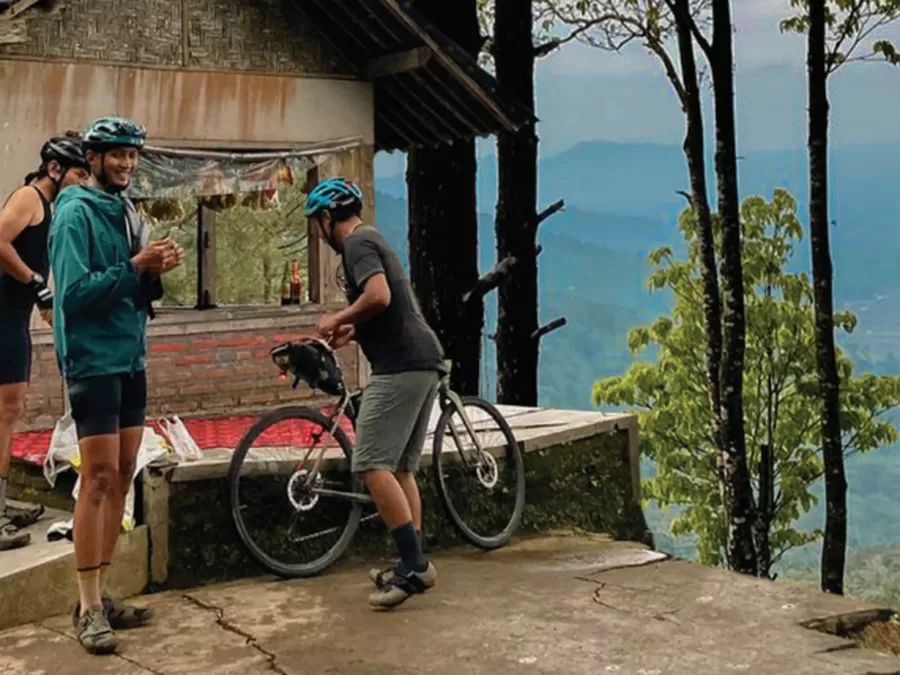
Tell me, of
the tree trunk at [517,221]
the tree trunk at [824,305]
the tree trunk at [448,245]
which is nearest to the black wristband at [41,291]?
the tree trunk at [448,245]

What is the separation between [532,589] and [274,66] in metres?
5.66

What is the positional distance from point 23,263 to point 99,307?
48.2 inches

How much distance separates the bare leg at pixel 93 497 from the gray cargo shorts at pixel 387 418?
55.6 inches

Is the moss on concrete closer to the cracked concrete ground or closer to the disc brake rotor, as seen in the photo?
the cracked concrete ground

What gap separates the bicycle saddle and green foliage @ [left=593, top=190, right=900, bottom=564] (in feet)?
54.7

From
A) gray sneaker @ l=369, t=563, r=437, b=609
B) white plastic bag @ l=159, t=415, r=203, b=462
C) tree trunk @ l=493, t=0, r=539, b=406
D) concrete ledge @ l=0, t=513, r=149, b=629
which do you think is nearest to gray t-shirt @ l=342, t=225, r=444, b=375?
gray sneaker @ l=369, t=563, r=437, b=609

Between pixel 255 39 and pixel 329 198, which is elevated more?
pixel 255 39

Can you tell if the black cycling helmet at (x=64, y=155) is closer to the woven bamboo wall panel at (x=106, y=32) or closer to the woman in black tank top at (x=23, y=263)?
the woman in black tank top at (x=23, y=263)

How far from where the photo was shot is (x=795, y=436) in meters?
24.7

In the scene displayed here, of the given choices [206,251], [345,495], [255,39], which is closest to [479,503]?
[345,495]

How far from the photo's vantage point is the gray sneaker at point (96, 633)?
6.34m

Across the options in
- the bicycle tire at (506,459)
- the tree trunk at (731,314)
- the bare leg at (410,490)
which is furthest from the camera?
the tree trunk at (731,314)

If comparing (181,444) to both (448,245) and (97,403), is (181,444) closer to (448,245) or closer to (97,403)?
(97,403)

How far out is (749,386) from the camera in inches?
976
